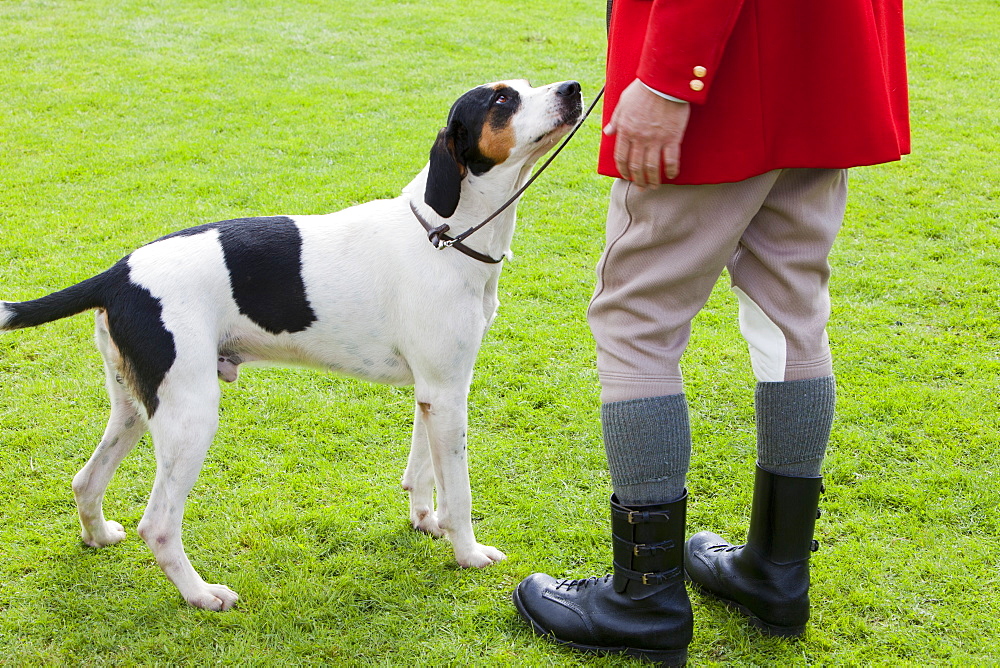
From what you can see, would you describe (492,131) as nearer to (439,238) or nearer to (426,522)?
(439,238)

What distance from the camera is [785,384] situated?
2.29 m

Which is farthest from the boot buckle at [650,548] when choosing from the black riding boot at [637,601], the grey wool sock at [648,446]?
A: the grey wool sock at [648,446]

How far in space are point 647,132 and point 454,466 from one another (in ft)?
4.40

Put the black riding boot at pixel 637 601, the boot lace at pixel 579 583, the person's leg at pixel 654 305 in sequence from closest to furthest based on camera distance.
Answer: the person's leg at pixel 654 305, the black riding boot at pixel 637 601, the boot lace at pixel 579 583

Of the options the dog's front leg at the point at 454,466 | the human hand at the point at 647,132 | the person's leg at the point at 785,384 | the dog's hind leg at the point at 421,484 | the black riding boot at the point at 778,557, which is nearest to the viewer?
the human hand at the point at 647,132

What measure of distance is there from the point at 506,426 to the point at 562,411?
26 cm

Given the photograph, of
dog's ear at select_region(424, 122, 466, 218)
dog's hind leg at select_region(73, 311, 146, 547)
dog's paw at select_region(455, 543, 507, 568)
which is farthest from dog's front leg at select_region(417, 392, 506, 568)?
dog's hind leg at select_region(73, 311, 146, 547)

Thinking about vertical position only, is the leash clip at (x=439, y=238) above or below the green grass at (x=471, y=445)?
above

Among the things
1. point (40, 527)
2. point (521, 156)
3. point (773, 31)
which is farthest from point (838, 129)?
point (40, 527)

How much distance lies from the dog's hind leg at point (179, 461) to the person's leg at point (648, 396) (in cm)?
102

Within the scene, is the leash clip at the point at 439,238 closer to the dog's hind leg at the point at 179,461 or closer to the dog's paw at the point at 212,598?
the dog's hind leg at the point at 179,461

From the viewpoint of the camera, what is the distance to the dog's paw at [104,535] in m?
2.88

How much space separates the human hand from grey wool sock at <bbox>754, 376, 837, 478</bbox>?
2.39 ft

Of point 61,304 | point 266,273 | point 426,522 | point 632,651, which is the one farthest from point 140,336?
point 632,651
